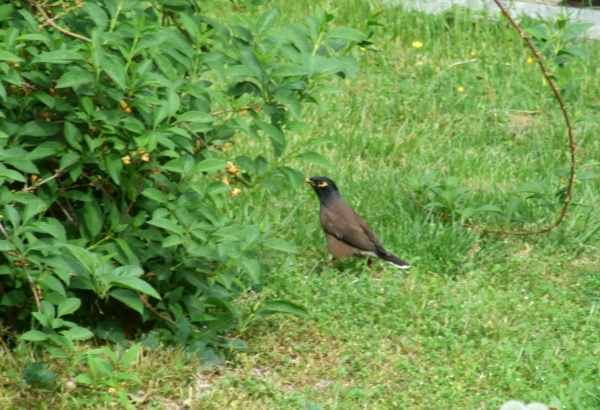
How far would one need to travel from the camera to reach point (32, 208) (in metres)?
4.23

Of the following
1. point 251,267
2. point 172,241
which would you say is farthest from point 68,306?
point 251,267

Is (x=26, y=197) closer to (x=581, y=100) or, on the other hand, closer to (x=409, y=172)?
(x=409, y=172)

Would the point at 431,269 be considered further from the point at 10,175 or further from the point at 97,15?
the point at 10,175

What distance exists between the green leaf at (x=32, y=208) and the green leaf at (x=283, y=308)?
1.33m

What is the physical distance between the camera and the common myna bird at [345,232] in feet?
19.8

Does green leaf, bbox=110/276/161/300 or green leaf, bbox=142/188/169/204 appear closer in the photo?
green leaf, bbox=110/276/161/300

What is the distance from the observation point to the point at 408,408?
4.75m

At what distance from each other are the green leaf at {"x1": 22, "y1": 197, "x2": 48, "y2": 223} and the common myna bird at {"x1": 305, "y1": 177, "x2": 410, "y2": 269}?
223 cm

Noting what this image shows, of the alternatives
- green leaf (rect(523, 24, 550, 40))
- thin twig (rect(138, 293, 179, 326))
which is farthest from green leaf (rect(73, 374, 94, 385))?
green leaf (rect(523, 24, 550, 40))

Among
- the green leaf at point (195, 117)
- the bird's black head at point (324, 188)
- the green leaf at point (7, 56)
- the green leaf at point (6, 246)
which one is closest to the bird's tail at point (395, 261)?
the bird's black head at point (324, 188)

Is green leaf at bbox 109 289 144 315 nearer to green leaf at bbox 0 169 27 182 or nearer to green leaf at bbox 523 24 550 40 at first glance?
green leaf at bbox 0 169 27 182

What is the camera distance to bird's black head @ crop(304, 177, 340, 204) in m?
6.52

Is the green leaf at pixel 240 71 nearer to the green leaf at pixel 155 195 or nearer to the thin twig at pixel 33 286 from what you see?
the green leaf at pixel 155 195

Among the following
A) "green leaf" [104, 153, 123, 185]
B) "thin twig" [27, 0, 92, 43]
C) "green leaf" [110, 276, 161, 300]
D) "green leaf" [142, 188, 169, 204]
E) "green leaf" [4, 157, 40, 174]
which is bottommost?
"green leaf" [110, 276, 161, 300]
